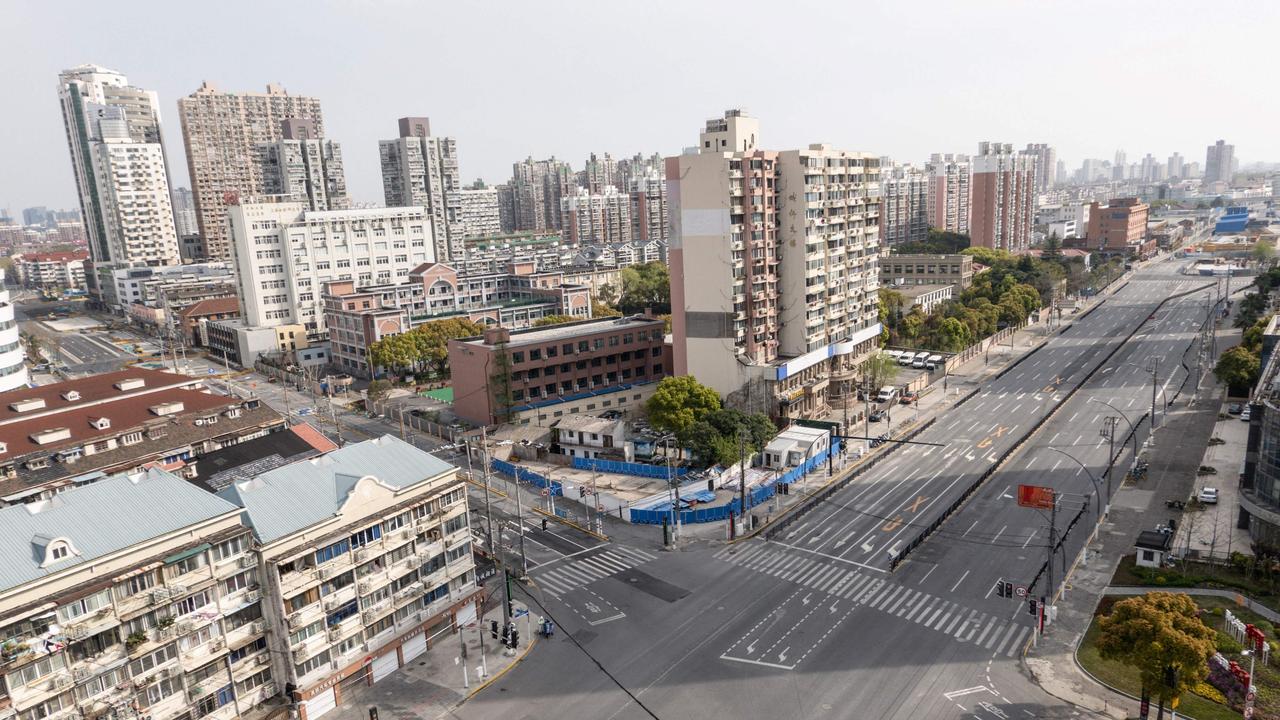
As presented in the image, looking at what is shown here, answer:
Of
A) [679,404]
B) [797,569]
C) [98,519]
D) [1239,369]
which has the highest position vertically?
[98,519]

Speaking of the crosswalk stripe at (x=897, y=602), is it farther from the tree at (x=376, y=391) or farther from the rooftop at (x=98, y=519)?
the tree at (x=376, y=391)

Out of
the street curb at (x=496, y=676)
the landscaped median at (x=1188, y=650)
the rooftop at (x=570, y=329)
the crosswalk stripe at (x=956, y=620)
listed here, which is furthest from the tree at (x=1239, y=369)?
the street curb at (x=496, y=676)

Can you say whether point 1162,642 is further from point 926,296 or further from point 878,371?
point 926,296

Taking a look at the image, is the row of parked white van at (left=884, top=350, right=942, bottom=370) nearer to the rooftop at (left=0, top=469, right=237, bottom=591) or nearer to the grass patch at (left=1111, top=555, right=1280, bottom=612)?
the grass patch at (left=1111, top=555, right=1280, bottom=612)

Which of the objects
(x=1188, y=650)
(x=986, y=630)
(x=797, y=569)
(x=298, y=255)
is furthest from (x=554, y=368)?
(x=298, y=255)

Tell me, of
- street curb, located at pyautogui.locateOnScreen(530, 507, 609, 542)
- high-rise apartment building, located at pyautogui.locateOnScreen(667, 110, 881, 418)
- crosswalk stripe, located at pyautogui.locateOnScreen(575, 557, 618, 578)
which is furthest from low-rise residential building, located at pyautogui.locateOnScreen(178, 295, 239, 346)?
crosswalk stripe, located at pyautogui.locateOnScreen(575, 557, 618, 578)

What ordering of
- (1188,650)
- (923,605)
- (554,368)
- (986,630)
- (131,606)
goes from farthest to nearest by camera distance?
(554,368), (923,605), (986,630), (131,606), (1188,650)
